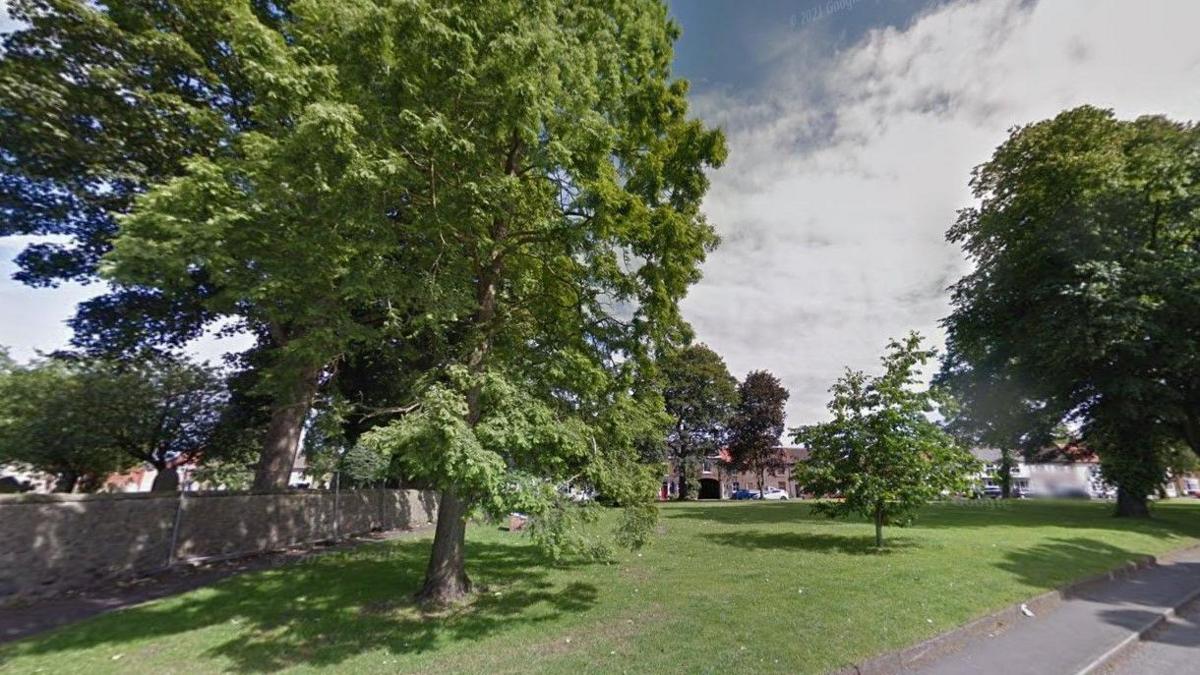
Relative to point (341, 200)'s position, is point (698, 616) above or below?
below

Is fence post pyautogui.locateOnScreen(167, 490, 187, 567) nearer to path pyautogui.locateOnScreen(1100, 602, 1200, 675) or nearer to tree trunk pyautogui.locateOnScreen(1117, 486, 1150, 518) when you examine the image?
path pyautogui.locateOnScreen(1100, 602, 1200, 675)

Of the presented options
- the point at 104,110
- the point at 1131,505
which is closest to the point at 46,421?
the point at 104,110

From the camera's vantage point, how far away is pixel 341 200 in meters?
6.71

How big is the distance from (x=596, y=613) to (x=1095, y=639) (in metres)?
6.32

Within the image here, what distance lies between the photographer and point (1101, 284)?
18.5m

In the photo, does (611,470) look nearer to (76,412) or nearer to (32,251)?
(32,251)

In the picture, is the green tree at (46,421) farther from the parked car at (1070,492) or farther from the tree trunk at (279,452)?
the parked car at (1070,492)

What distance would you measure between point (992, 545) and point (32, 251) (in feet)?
85.3

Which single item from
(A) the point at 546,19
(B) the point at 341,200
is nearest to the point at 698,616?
(B) the point at 341,200

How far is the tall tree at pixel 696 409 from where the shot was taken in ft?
151

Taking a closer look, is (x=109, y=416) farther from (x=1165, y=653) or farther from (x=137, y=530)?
(x=1165, y=653)

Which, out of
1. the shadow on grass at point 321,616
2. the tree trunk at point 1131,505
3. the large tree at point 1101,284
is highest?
the large tree at point 1101,284

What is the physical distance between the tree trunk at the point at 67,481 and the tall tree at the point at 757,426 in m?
42.8

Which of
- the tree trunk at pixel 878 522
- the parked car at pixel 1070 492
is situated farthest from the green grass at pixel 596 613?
the parked car at pixel 1070 492
